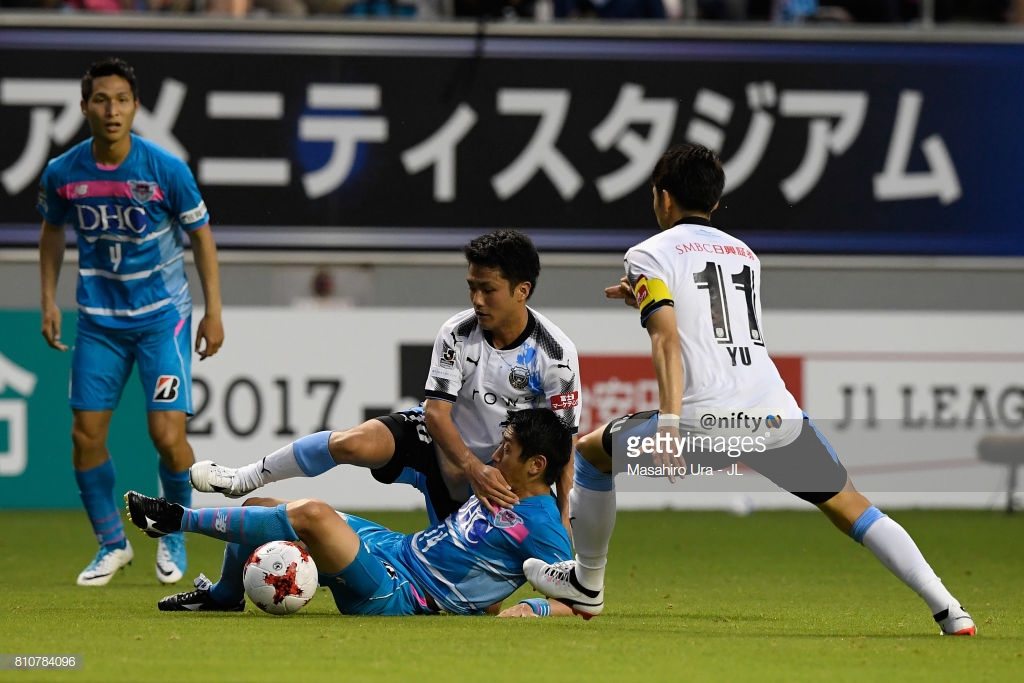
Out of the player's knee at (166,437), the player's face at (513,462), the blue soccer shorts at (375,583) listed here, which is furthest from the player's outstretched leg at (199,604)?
the player's knee at (166,437)

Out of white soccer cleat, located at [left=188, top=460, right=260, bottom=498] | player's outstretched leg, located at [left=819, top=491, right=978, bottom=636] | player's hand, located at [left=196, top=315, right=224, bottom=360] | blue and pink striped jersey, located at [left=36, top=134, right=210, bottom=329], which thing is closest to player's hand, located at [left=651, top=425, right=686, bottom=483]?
player's outstretched leg, located at [left=819, top=491, right=978, bottom=636]

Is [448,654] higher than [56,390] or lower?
higher

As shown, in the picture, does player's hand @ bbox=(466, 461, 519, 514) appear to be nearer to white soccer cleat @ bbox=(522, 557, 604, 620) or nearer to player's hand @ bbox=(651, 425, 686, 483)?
white soccer cleat @ bbox=(522, 557, 604, 620)

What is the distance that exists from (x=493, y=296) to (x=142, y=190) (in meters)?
2.19

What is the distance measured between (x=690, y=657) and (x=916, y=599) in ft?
8.76

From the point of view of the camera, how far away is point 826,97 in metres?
12.9

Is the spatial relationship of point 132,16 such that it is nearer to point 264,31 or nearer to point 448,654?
point 264,31

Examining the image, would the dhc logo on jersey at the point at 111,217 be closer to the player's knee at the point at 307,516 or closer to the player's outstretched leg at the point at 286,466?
the player's outstretched leg at the point at 286,466

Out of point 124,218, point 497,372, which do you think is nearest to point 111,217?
point 124,218

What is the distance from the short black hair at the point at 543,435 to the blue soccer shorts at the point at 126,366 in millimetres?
2200

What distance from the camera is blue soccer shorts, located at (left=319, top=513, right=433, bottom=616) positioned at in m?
6.02

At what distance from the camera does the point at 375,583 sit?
608 centimetres

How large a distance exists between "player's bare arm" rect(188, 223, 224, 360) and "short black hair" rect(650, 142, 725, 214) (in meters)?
2.71

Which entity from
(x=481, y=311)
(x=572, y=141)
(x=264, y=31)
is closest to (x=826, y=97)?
(x=572, y=141)
